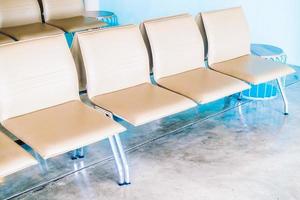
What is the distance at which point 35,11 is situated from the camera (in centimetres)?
439

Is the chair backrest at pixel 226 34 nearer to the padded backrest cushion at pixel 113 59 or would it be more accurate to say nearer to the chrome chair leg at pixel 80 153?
the padded backrest cushion at pixel 113 59

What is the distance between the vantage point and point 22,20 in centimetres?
433

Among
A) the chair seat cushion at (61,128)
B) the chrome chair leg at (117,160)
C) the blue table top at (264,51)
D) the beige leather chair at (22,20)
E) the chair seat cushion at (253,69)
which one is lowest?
the chrome chair leg at (117,160)

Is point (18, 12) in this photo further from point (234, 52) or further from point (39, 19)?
point (234, 52)

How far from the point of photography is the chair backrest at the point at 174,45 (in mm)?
3027

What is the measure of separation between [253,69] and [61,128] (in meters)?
1.71

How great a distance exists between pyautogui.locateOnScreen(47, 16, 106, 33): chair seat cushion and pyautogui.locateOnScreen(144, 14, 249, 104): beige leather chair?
153cm

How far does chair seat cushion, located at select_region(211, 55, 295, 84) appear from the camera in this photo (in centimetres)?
318

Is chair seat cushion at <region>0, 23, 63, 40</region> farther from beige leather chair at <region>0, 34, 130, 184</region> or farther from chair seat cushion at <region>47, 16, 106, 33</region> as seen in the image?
beige leather chair at <region>0, 34, 130, 184</region>

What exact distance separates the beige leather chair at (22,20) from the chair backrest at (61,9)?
0.14m

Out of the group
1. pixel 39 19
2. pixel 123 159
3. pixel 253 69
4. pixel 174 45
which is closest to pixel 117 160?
pixel 123 159

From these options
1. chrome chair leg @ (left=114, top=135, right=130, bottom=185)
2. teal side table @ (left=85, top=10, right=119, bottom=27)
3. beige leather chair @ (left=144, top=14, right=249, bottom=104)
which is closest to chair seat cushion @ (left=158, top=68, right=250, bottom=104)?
beige leather chair @ (left=144, top=14, right=249, bottom=104)

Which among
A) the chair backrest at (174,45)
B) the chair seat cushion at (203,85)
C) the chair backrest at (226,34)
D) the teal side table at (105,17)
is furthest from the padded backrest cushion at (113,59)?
the teal side table at (105,17)

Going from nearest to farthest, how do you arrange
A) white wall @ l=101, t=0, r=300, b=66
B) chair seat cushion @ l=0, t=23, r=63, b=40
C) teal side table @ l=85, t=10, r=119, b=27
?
chair seat cushion @ l=0, t=23, r=63, b=40
white wall @ l=101, t=0, r=300, b=66
teal side table @ l=85, t=10, r=119, b=27
